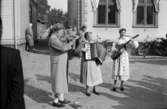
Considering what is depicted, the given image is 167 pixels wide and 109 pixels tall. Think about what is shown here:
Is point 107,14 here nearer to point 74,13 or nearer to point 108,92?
point 74,13

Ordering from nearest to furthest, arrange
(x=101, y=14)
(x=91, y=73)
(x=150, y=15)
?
(x=91, y=73)
(x=101, y=14)
(x=150, y=15)

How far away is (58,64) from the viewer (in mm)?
7184

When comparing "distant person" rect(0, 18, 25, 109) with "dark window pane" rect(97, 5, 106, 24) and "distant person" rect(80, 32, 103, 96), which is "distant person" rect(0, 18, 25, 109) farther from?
"dark window pane" rect(97, 5, 106, 24)

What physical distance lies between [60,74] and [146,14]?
14.1m

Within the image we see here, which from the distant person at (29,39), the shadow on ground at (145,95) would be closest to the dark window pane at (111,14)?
the distant person at (29,39)

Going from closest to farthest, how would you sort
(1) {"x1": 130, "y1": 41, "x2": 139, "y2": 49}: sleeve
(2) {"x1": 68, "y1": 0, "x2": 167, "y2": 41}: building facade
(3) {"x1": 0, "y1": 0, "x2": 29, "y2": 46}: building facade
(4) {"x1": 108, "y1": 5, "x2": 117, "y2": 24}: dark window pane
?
(1) {"x1": 130, "y1": 41, "x2": 139, "y2": 49}: sleeve, (3) {"x1": 0, "y1": 0, "x2": 29, "y2": 46}: building facade, (2) {"x1": 68, "y1": 0, "x2": 167, "y2": 41}: building facade, (4) {"x1": 108, "y1": 5, "x2": 117, "y2": 24}: dark window pane

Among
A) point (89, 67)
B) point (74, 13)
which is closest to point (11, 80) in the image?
point (89, 67)

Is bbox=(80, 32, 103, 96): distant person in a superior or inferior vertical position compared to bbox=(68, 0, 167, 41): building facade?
inferior

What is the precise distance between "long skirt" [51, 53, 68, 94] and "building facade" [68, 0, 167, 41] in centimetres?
1187

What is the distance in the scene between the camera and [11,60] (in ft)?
8.30

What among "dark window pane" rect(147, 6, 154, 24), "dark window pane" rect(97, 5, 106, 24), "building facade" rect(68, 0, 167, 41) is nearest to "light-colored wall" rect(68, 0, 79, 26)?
"building facade" rect(68, 0, 167, 41)

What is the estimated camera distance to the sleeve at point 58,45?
7.09m

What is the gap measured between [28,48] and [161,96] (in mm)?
13922

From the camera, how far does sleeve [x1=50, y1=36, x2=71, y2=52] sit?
7.09 metres
